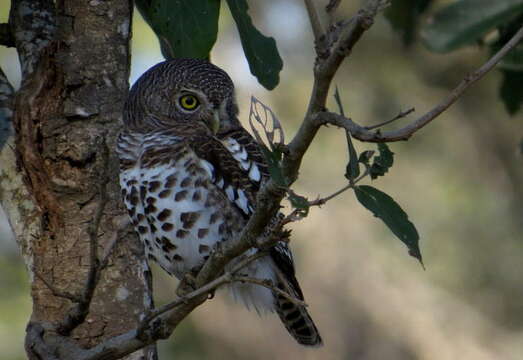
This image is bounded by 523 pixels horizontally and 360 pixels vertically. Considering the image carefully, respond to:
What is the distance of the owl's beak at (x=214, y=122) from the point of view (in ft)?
13.6

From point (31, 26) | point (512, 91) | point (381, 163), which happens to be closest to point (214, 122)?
point (31, 26)

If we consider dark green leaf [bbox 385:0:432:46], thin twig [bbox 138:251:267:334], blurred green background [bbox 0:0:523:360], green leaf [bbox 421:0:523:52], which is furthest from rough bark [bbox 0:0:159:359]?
blurred green background [bbox 0:0:523:360]

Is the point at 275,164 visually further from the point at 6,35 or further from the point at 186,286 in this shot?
the point at 6,35

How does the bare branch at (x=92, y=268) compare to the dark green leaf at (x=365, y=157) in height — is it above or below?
below

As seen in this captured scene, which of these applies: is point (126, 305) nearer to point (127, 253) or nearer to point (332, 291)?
point (127, 253)

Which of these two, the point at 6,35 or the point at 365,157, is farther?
the point at 6,35

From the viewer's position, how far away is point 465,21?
160 centimetres

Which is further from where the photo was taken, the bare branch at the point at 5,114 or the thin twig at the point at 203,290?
the bare branch at the point at 5,114

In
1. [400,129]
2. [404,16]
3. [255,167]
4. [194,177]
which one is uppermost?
[404,16]

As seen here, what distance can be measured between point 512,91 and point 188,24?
4.62ft

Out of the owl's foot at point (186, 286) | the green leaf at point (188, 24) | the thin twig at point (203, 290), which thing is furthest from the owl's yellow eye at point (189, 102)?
the thin twig at point (203, 290)

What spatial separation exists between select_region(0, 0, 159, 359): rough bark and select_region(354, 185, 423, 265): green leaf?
1284 millimetres

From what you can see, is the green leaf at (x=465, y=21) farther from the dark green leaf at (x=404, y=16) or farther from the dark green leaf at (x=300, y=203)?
the dark green leaf at (x=404, y=16)

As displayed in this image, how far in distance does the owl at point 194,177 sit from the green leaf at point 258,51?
38cm
